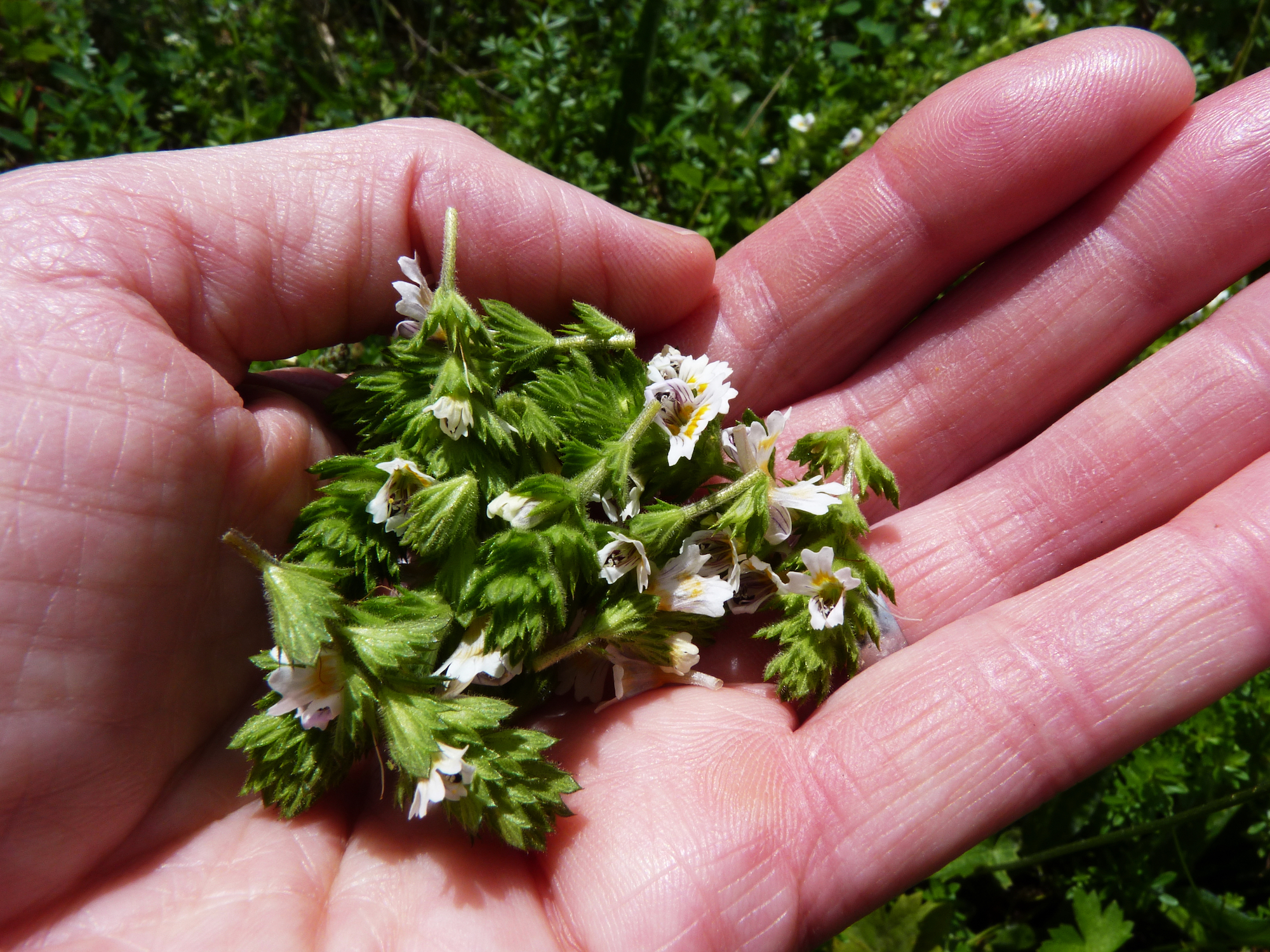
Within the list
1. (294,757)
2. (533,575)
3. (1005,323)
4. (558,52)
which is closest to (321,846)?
(294,757)

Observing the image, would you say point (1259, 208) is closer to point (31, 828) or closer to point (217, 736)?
point (217, 736)

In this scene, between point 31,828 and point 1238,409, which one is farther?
point 1238,409

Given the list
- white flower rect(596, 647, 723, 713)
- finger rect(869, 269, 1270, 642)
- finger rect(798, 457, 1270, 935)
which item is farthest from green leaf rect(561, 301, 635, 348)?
finger rect(798, 457, 1270, 935)

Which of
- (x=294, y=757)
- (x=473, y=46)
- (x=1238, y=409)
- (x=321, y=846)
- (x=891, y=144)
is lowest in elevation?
(x=321, y=846)

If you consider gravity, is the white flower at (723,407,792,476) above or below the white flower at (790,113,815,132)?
below

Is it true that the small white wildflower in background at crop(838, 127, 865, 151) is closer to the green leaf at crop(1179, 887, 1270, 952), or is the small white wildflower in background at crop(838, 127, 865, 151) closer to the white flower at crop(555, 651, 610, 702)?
the white flower at crop(555, 651, 610, 702)

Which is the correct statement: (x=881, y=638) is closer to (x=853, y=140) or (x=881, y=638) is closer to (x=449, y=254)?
(x=449, y=254)

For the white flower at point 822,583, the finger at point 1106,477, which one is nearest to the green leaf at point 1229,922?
the finger at point 1106,477
